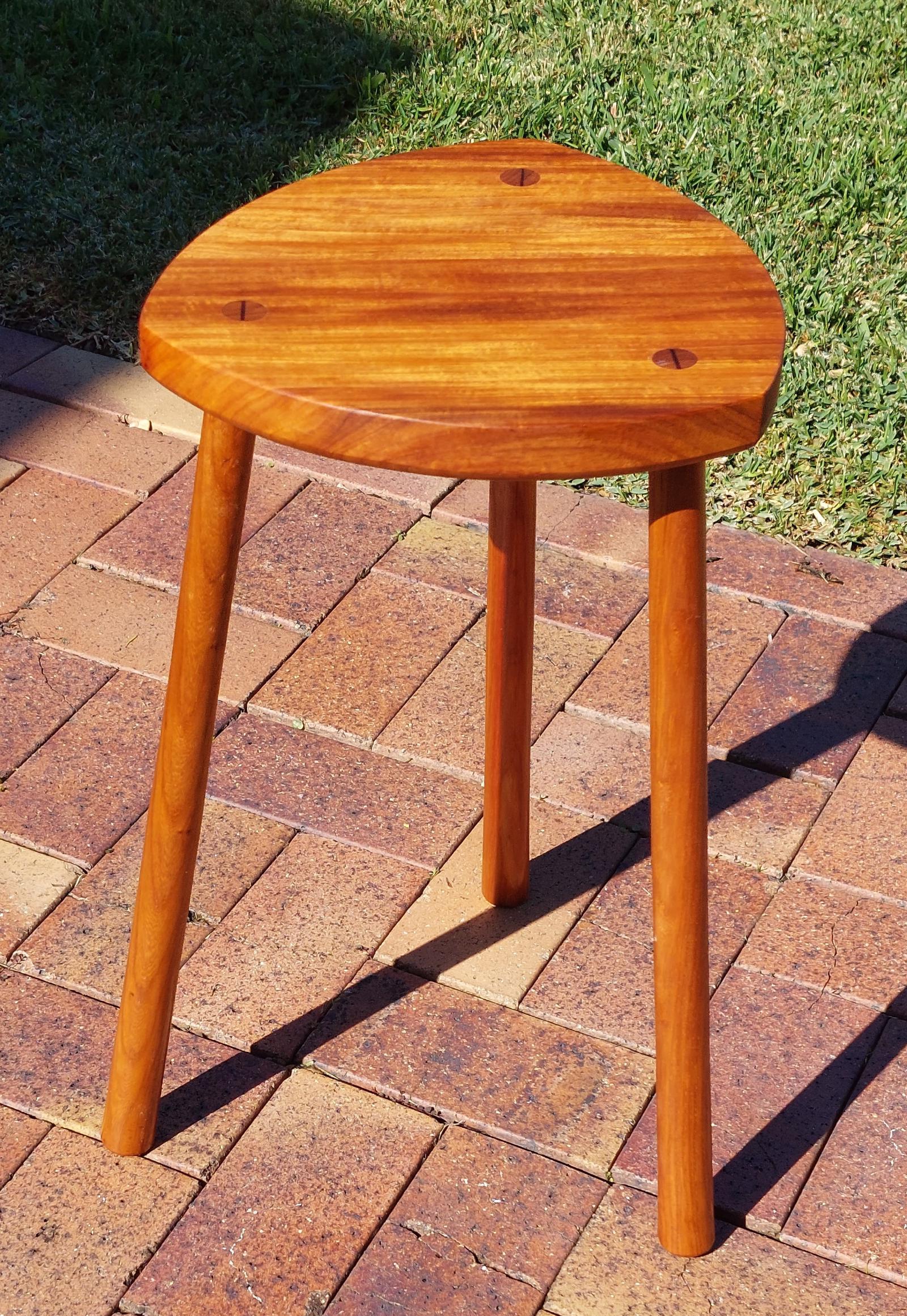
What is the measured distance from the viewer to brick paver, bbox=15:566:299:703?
2.63m

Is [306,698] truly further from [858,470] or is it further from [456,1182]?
[858,470]

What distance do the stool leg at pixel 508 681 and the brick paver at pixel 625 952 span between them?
133mm

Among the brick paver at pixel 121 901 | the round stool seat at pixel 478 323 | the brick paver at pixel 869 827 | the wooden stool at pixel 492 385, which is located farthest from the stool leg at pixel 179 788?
the brick paver at pixel 869 827

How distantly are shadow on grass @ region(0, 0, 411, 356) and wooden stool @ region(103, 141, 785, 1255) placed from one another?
187 centimetres

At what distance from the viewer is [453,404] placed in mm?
1331

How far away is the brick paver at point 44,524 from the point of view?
2.79m

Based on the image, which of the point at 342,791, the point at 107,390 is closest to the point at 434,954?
the point at 342,791

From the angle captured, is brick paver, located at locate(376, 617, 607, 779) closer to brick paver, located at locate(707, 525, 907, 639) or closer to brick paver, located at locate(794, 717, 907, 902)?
brick paver, located at locate(707, 525, 907, 639)

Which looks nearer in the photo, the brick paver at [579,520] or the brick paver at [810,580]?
the brick paver at [810,580]

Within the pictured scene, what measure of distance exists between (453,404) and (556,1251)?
103 centimetres

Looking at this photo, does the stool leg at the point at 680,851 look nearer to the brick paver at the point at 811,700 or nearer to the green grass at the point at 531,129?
the brick paver at the point at 811,700

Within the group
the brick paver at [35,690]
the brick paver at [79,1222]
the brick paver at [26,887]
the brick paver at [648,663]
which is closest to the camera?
the brick paver at [79,1222]

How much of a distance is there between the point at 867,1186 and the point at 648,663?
92 centimetres

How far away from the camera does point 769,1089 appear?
6.61 ft
